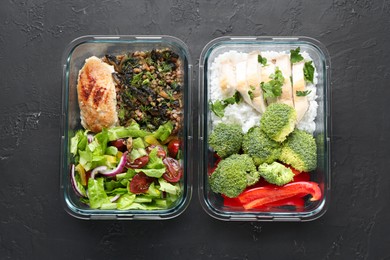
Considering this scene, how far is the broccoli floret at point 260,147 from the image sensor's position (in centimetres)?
259

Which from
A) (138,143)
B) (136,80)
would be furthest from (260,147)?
(136,80)

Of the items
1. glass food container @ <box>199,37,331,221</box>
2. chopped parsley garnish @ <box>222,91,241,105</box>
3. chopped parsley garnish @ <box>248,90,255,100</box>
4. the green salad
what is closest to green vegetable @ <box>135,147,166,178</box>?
the green salad

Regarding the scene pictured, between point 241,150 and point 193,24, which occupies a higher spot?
point 193,24

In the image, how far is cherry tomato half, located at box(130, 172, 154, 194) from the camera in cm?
263

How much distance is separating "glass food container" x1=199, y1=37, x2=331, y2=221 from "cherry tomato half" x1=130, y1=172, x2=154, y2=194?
288mm

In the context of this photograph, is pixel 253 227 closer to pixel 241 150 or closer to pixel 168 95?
pixel 241 150

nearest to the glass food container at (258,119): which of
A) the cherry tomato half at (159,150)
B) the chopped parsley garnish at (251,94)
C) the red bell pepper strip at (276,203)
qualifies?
the red bell pepper strip at (276,203)

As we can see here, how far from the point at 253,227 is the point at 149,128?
794 mm

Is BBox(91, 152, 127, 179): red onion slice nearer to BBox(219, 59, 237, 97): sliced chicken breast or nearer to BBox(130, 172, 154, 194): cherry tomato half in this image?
BBox(130, 172, 154, 194): cherry tomato half

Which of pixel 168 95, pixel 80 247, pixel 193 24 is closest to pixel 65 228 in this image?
pixel 80 247

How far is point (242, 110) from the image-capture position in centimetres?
265

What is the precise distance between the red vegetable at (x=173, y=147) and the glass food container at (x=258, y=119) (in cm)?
12

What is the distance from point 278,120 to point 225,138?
0.92 ft

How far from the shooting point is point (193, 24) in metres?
2.88
